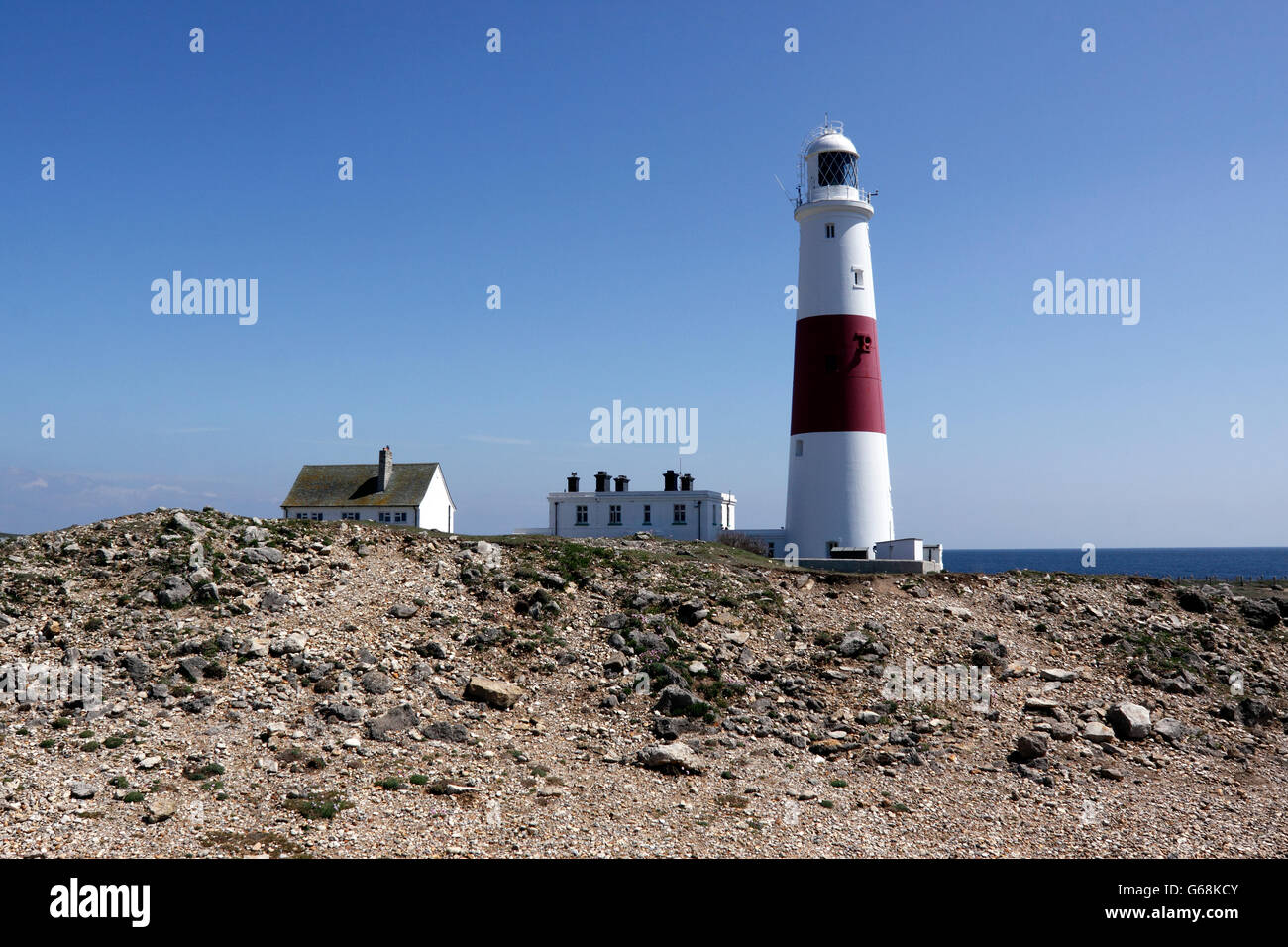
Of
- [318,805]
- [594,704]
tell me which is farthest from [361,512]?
[318,805]

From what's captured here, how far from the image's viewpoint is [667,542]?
34.8 m

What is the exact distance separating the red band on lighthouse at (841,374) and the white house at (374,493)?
87.4 ft

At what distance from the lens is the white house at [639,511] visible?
157ft

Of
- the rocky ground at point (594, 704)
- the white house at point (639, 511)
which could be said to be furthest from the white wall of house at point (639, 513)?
the rocky ground at point (594, 704)

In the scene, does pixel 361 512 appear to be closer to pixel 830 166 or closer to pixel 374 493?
pixel 374 493

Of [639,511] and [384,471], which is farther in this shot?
[384,471]

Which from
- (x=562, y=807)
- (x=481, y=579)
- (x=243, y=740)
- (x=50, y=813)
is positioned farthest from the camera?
(x=481, y=579)

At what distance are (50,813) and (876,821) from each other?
14.1 m

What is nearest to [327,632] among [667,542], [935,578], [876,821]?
[876,821]

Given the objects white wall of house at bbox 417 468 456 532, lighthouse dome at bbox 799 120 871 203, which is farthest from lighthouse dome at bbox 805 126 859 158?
white wall of house at bbox 417 468 456 532

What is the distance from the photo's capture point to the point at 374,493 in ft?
178

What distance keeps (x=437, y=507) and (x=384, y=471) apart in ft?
13.2

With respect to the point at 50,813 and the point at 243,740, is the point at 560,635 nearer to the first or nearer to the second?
the point at 243,740

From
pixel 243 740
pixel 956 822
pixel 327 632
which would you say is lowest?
pixel 956 822
